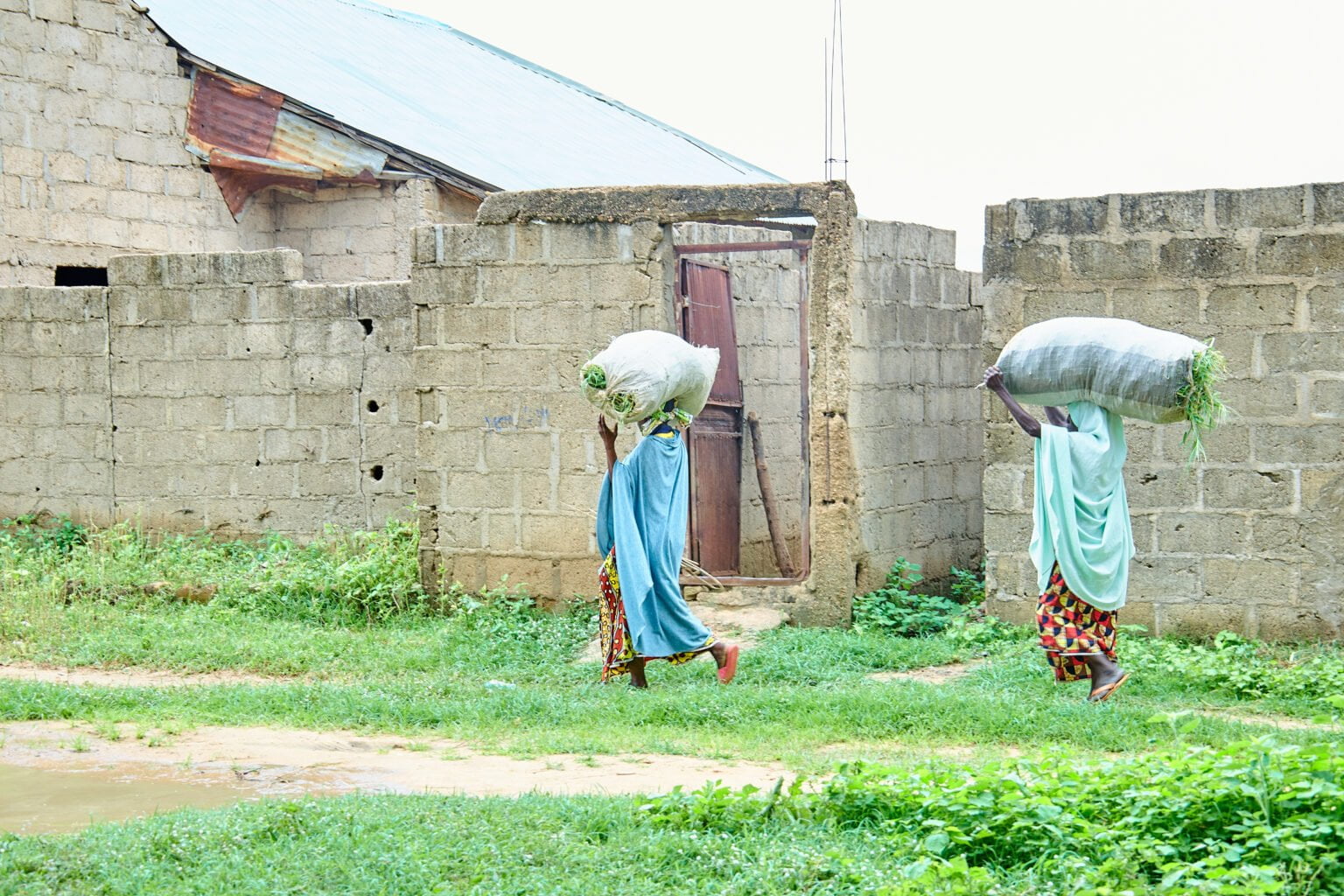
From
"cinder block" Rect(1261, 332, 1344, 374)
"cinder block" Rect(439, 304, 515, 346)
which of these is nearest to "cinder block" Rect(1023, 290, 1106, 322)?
"cinder block" Rect(1261, 332, 1344, 374)

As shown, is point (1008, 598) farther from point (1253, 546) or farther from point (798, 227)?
point (798, 227)

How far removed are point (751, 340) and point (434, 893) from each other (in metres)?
7.17

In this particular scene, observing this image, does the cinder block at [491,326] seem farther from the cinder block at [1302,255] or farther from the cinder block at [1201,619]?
the cinder block at [1302,255]

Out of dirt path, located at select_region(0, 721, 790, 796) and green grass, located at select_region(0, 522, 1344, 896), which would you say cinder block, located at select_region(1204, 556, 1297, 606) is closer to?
green grass, located at select_region(0, 522, 1344, 896)

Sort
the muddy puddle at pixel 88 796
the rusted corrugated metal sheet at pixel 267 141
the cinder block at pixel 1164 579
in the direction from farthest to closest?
1. the rusted corrugated metal sheet at pixel 267 141
2. the cinder block at pixel 1164 579
3. the muddy puddle at pixel 88 796

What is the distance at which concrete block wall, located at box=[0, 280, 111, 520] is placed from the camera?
11672 millimetres

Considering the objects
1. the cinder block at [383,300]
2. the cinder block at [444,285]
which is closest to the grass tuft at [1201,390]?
the cinder block at [444,285]

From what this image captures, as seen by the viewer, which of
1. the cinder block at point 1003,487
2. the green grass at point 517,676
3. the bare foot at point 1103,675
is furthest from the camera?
the cinder block at point 1003,487

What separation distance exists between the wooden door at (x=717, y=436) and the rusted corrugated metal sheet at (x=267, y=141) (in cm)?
429

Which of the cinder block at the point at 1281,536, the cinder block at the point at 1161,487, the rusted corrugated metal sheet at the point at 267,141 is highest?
the rusted corrugated metal sheet at the point at 267,141

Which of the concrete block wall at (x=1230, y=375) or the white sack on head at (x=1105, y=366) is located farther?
the concrete block wall at (x=1230, y=375)

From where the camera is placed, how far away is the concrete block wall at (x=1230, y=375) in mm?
8539

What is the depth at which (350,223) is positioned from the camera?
13891mm

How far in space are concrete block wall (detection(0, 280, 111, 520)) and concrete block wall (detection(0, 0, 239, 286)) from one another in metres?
1.22
